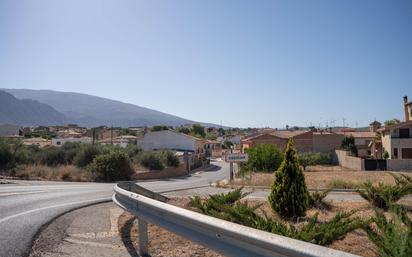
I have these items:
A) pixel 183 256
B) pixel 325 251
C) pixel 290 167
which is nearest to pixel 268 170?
pixel 290 167

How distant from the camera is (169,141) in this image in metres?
82.4

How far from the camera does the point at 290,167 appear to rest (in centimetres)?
979

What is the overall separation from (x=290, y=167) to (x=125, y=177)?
2989cm

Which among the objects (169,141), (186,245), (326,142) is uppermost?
(169,141)

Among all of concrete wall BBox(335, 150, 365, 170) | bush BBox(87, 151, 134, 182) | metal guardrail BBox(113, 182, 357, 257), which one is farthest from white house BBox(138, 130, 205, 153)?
metal guardrail BBox(113, 182, 357, 257)

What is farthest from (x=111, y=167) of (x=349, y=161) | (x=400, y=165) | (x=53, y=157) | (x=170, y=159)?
(x=349, y=161)

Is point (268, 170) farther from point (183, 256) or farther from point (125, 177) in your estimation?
point (183, 256)

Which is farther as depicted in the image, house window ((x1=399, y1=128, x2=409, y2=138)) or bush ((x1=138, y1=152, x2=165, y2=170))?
house window ((x1=399, y1=128, x2=409, y2=138))

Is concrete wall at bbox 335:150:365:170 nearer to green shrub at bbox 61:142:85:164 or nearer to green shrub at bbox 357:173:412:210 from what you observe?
green shrub at bbox 61:142:85:164

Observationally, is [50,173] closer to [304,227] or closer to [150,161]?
A: [150,161]

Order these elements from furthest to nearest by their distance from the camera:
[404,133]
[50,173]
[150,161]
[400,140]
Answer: [404,133], [400,140], [150,161], [50,173]

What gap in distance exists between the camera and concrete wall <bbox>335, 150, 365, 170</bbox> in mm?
47912

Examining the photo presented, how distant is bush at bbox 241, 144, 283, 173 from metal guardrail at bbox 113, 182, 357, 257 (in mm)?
37521

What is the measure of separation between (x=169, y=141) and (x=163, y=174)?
3527cm
